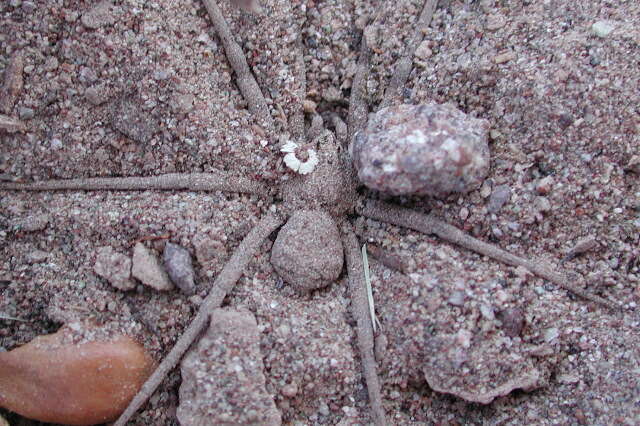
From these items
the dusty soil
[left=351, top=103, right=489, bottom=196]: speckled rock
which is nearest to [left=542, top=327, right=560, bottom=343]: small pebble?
the dusty soil

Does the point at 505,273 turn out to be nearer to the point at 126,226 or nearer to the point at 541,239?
the point at 541,239

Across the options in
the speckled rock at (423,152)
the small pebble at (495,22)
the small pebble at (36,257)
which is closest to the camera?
the speckled rock at (423,152)

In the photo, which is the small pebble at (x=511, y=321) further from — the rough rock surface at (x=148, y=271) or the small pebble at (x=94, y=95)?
the small pebble at (x=94, y=95)

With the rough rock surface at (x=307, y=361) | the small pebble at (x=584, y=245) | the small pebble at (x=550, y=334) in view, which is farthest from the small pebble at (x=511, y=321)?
the rough rock surface at (x=307, y=361)

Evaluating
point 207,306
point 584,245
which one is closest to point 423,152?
point 584,245

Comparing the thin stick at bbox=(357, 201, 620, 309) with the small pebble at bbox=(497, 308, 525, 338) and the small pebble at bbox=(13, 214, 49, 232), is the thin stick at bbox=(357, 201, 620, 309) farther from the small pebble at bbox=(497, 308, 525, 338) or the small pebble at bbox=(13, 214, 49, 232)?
the small pebble at bbox=(13, 214, 49, 232)

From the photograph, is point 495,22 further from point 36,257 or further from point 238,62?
point 36,257
